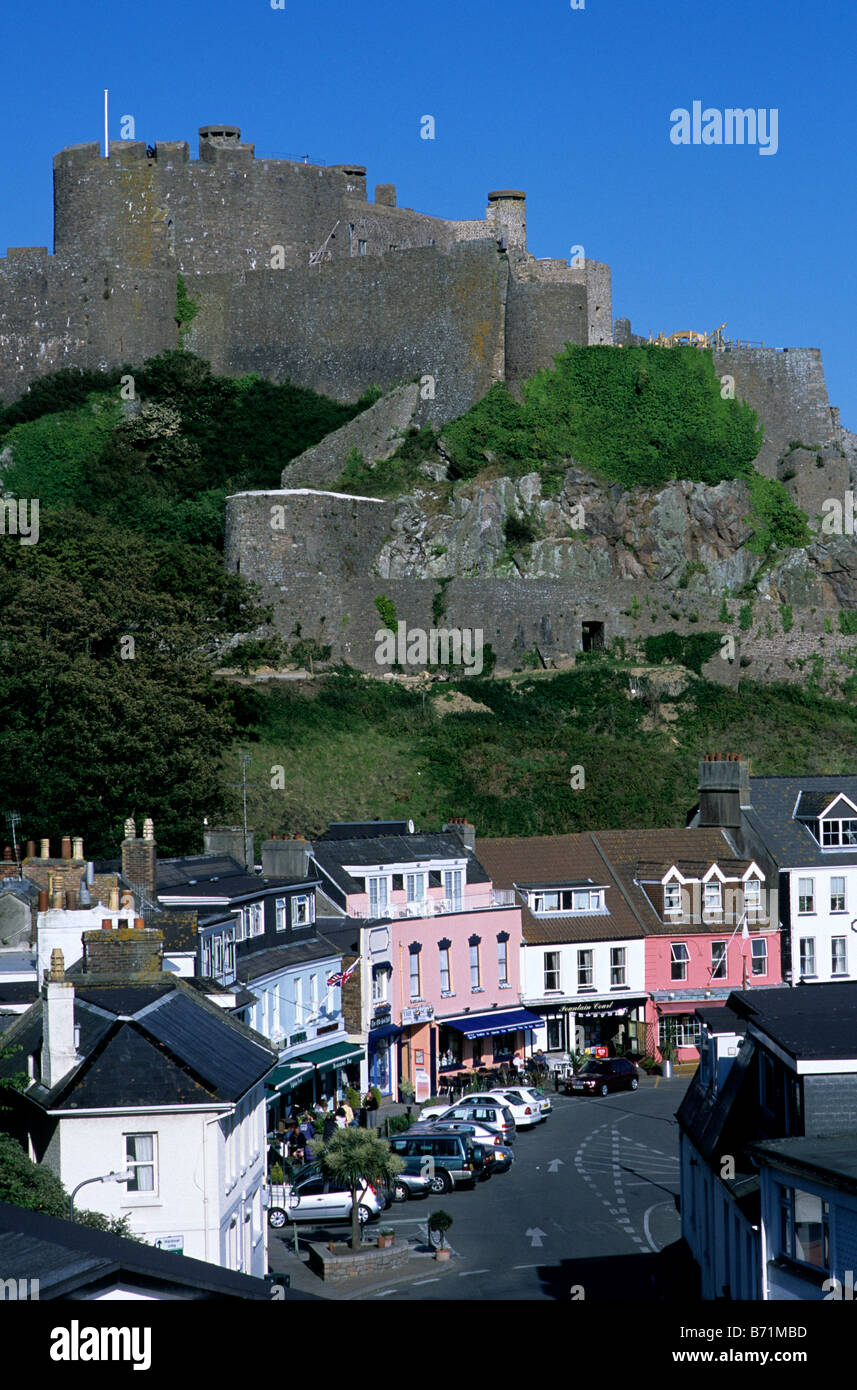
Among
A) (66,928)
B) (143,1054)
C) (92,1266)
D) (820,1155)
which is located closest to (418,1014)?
(66,928)

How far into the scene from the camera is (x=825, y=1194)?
1306 cm

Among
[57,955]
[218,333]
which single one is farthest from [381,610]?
[57,955]

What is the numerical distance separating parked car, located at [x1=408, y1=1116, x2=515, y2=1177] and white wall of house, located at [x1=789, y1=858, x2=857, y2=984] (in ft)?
47.6

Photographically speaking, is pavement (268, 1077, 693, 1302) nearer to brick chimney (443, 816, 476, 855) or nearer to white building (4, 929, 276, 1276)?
white building (4, 929, 276, 1276)

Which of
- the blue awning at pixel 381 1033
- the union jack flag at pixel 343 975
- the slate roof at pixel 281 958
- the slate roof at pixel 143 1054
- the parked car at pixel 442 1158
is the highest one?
the slate roof at pixel 143 1054

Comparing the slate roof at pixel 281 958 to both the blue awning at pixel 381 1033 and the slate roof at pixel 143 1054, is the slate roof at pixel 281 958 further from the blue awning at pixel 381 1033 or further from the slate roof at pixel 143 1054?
the slate roof at pixel 143 1054

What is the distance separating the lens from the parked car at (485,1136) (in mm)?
30000

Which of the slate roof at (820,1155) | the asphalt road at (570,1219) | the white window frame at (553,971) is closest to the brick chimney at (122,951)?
the asphalt road at (570,1219)

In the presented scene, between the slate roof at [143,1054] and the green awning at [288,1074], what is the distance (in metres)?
9.55

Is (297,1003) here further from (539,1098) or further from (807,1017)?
(807,1017)

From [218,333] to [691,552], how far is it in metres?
21.3

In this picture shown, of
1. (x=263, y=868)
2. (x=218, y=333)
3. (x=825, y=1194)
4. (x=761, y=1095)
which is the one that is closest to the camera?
(x=825, y=1194)

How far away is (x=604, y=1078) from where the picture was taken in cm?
3841

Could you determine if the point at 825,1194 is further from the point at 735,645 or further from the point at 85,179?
the point at 85,179
